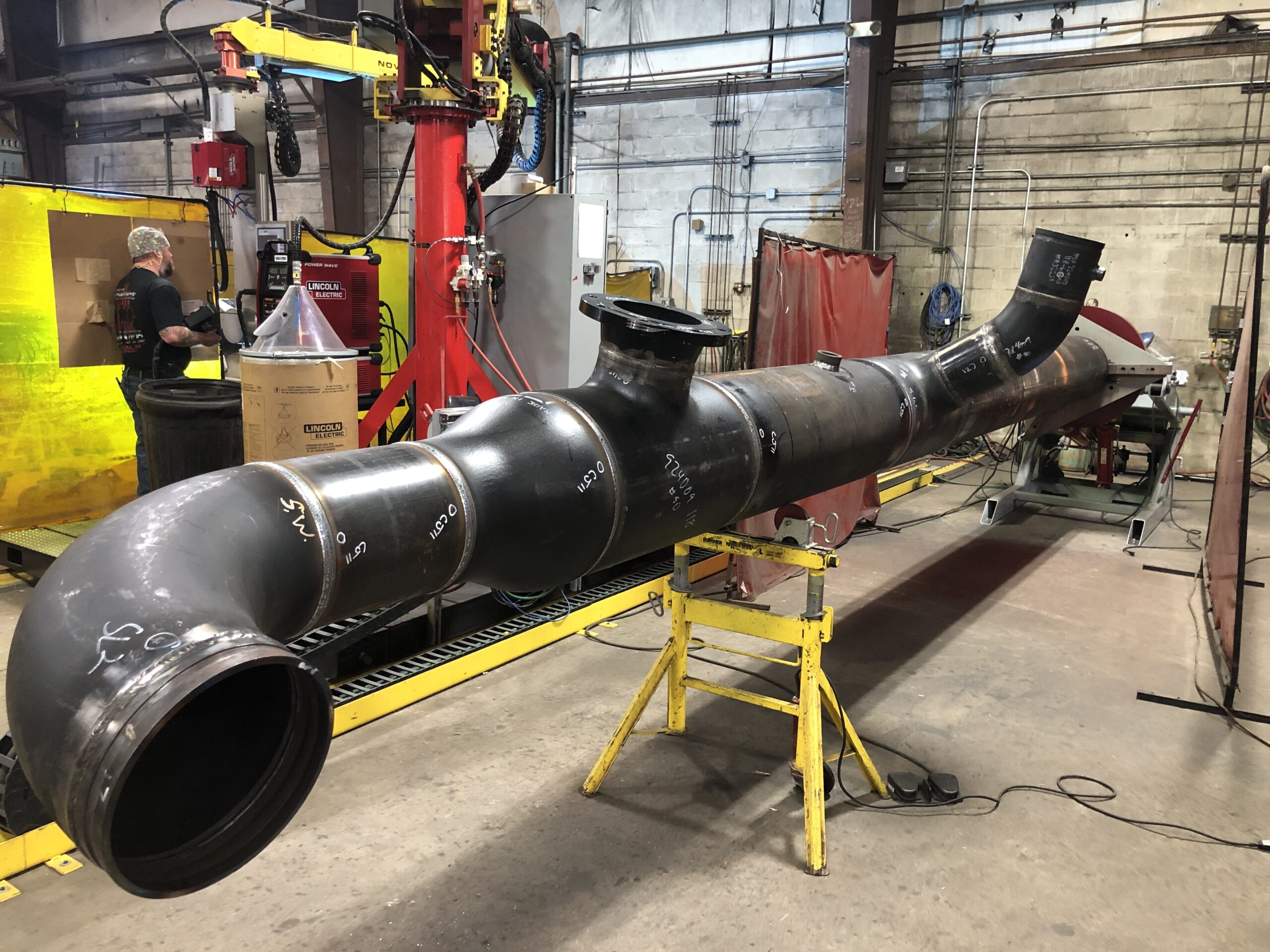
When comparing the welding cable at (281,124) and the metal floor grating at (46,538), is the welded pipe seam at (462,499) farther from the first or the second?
the welding cable at (281,124)

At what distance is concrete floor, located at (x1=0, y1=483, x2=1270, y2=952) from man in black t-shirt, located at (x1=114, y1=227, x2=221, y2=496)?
1.30 m

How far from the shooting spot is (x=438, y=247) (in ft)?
13.4

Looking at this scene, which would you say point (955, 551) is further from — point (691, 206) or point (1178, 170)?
point (691, 206)

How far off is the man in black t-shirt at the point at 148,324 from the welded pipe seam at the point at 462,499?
3.35 meters

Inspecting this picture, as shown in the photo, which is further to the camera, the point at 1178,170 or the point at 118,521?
the point at 1178,170

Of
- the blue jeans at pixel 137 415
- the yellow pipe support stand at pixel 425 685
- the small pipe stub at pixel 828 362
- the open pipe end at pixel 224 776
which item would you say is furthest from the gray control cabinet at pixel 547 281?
the open pipe end at pixel 224 776

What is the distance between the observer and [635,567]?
15.4 feet

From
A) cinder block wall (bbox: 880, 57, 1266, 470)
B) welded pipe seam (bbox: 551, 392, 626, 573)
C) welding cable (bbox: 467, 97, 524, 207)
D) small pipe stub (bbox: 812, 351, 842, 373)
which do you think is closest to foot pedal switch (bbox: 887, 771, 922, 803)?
small pipe stub (bbox: 812, 351, 842, 373)

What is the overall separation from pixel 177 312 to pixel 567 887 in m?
3.53

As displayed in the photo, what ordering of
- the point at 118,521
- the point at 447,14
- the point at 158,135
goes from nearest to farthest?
the point at 118,521
the point at 447,14
the point at 158,135

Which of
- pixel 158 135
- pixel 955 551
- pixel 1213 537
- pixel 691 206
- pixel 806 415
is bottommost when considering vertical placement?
pixel 955 551

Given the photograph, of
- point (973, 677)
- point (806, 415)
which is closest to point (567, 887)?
point (806, 415)

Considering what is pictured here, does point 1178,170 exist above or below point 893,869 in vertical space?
above

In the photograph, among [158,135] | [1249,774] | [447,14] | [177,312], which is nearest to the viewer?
[1249,774]
